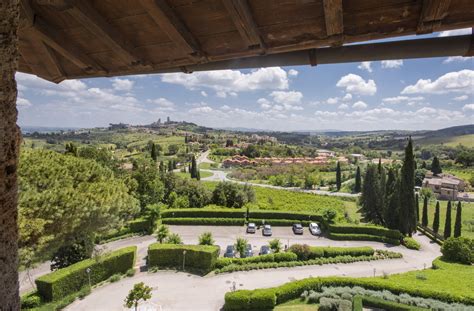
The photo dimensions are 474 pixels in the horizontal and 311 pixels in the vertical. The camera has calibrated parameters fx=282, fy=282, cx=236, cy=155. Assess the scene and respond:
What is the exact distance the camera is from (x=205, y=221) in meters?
27.8

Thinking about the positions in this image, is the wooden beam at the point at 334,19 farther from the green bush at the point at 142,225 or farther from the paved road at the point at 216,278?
the green bush at the point at 142,225

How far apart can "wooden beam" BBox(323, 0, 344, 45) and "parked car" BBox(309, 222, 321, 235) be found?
1032 inches

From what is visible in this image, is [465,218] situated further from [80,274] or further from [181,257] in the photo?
[80,274]

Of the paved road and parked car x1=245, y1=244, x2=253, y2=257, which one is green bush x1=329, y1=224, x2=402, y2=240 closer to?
the paved road

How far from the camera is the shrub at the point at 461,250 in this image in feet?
69.7

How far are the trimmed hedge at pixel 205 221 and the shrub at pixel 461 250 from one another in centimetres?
1701

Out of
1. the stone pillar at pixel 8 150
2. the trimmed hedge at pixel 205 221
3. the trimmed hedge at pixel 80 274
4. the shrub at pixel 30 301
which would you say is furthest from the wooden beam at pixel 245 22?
the trimmed hedge at pixel 205 221

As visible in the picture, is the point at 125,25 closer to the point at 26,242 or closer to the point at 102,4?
the point at 102,4

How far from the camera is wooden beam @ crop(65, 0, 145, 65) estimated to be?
7.79 feet

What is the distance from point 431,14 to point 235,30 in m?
1.40

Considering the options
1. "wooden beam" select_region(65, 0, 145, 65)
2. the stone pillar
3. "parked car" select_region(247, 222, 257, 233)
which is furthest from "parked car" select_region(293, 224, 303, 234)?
the stone pillar

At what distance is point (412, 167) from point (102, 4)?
104 ft

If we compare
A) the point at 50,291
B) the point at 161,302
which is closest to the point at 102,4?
the point at 161,302

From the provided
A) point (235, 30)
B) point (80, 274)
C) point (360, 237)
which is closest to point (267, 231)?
point (360, 237)
